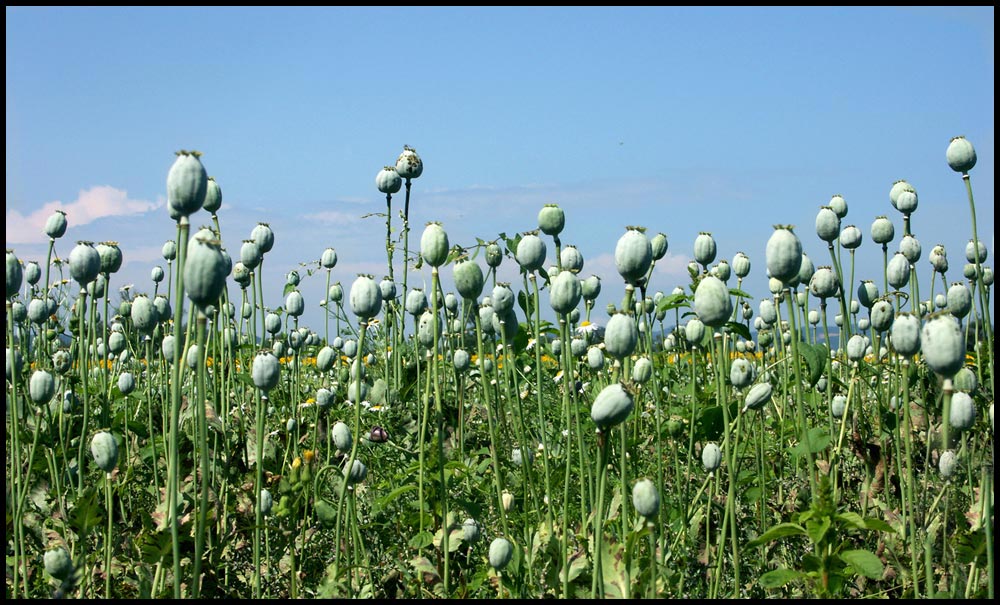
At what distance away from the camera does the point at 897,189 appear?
3633mm

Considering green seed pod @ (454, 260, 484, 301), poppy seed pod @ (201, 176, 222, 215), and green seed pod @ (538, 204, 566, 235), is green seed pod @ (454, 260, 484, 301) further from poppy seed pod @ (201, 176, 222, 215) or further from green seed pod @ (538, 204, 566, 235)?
poppy seed pod @ (201, 176, 222, 215)

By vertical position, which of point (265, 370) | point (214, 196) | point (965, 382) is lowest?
point (965, 382)

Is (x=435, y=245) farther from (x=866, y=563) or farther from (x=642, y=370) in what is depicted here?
(x=866, y=563)

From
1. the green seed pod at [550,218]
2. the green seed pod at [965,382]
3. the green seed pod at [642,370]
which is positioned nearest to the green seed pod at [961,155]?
the green seed pod at [965,382]

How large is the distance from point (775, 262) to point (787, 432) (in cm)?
182

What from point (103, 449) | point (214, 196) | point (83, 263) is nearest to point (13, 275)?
point (83, 263)

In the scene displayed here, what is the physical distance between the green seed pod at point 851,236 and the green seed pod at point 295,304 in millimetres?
2892

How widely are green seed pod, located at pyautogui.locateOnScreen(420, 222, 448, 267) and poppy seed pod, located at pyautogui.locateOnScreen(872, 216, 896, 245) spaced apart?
2100 mm

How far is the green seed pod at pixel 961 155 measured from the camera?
3.35m

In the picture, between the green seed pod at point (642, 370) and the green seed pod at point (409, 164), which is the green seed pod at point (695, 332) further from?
the green seed pod at point (409, 164)

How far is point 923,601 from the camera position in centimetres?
227

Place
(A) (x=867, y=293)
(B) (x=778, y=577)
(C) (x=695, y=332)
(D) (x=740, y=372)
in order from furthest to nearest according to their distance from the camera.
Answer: (A) (x=867, y=293) → (C) (x=695, y=332) → (D) (x=740, y=372) → (B) (x=778, y=577)

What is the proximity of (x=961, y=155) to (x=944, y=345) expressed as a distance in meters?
1.92

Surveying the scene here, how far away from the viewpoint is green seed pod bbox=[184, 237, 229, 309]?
1.78 meters
